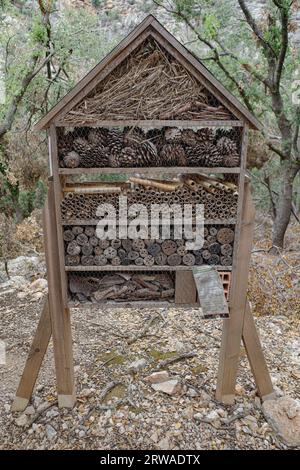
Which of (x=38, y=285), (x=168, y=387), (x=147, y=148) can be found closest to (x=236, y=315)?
(x=168, y=387)

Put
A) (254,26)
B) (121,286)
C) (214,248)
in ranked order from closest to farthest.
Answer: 1. (214,248)
2. (121,286)
3. (254,26)

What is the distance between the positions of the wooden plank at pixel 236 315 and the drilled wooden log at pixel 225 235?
0.29 ft

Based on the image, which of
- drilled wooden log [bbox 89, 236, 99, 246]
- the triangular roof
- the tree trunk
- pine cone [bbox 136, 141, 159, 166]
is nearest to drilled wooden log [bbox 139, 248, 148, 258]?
drilled wooden log [bbox 89, 236, 99, 246]

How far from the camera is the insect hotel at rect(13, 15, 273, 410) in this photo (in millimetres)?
2455

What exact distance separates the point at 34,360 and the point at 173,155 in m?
2.30

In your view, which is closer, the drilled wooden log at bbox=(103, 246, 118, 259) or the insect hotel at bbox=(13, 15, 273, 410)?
the insect hotel at bbox=(13, 15, 273, 410)

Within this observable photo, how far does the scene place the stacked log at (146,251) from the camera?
9.07 ft

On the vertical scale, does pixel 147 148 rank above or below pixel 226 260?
above

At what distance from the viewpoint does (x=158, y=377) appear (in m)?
3.71

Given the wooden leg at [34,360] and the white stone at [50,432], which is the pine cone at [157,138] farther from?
the white stone at [50,432]

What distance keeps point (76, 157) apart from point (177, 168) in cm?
77

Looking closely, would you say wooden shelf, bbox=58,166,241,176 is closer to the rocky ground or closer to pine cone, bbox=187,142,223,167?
pine cone, bbox=187,142,223,167

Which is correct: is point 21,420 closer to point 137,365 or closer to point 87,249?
point 137,365

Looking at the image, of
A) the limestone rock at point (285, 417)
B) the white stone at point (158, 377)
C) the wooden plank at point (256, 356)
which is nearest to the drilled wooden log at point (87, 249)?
the wooden plank at point (256, 356)
